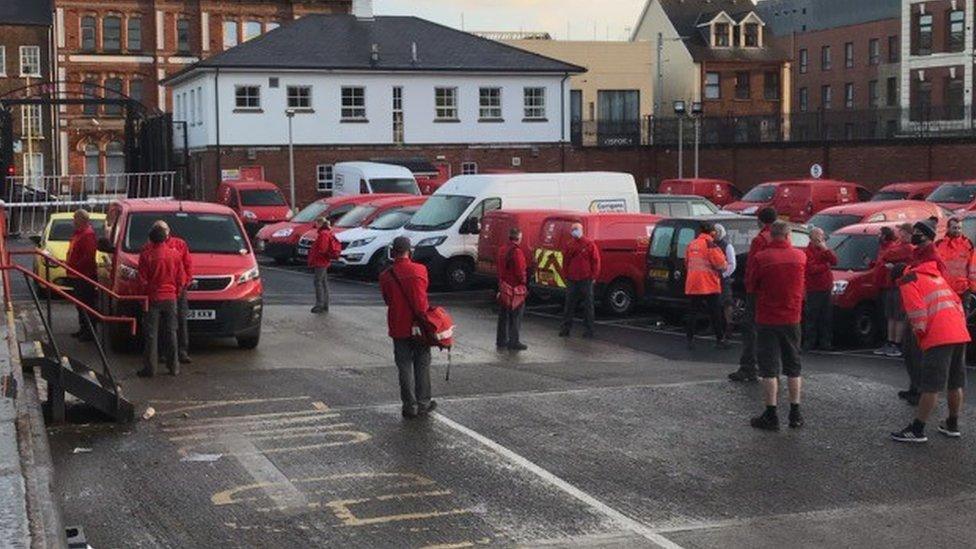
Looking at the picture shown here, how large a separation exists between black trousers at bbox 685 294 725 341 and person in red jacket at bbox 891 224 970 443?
6590 millimetres

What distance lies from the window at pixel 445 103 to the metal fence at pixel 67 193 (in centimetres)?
2031

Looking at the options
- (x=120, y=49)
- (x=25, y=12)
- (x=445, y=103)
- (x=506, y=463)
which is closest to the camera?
(x=506, y=463)

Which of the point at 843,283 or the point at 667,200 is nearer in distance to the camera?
the point at 843,283

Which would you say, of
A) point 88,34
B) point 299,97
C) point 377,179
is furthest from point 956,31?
point 88,34

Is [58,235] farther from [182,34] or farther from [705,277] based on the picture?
[182,34]

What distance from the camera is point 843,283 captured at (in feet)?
65.2

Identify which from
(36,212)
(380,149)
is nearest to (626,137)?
(380,149)

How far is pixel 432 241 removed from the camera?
2852 centimetres

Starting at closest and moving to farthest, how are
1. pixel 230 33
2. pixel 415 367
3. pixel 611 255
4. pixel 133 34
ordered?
pixel 415 367
pixel 611 255
pixel 133 34
pixel 230 33

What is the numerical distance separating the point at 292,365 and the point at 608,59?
60006 mm

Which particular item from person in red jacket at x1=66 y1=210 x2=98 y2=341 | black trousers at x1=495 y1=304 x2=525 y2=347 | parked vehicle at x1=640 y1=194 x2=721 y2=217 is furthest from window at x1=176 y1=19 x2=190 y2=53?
black trousers at x1=495 y1=304 x2=525 y2=347

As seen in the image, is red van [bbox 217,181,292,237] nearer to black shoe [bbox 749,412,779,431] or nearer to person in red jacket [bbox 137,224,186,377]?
person in red jacket [bbox 137,224,186,377]

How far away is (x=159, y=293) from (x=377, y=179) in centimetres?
2861

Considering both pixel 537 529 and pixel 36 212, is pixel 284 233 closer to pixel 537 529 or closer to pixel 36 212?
pixel 36 212
